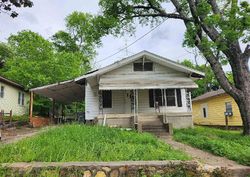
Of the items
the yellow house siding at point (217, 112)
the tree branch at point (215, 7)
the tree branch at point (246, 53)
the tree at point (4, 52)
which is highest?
the tree at point (4, 52)

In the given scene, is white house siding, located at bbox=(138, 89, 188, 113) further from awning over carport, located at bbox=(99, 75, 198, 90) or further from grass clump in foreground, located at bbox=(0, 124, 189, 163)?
grass clump in foreground, located at bbox=(0, 124, 189, 163)

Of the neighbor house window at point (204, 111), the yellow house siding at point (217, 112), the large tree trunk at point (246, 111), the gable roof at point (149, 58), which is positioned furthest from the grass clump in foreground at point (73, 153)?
the neighbor house window at point (204, 111)

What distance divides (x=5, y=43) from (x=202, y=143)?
3420 centimetres

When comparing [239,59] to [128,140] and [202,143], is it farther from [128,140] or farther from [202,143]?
[128,140]

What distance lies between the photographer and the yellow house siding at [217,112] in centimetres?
2139

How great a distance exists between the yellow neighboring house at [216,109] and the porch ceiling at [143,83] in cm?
799

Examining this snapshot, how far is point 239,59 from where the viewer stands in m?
12.7

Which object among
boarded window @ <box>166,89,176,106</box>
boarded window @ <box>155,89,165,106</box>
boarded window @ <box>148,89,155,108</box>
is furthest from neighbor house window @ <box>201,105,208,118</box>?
boarded window @ <box>148,89,155,108</box>

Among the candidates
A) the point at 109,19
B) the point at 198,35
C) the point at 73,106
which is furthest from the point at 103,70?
the point at 73,106

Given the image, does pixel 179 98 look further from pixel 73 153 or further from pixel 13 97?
pixel 13 97

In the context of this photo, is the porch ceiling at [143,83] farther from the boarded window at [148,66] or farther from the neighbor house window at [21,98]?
the neighbor house window at [21,98]

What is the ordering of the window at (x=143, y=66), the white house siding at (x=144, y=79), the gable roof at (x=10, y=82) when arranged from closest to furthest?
the white house siding at (x=144, y=79)
the window at (x=143, y=66)
the gable roof at (x=10, y=82)

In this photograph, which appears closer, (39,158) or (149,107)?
(39,158)

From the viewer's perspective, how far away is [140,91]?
58.2 feet
